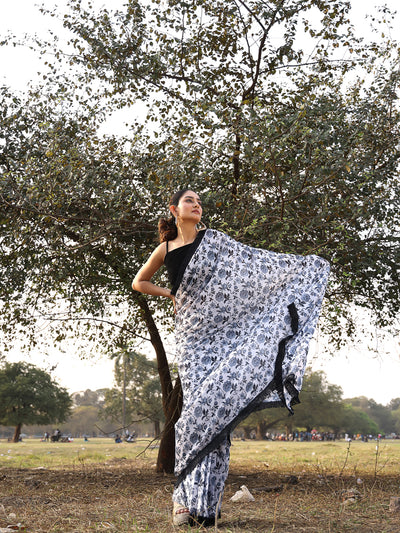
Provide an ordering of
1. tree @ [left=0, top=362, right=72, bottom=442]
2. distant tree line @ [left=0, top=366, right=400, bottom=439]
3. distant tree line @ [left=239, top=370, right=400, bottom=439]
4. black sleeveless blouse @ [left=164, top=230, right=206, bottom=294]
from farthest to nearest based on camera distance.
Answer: distant tree line @ [left=239, top=370, right=400, bottom=439], tree @ [left=0, top=362, right=72, bottom=442], distant tree line @ [left=0, top=366, right=400, bottom=439], black sleeveless blouse @ [left=164, top=230, right=206, bottom=294]

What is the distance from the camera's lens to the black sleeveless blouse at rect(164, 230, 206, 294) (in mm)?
4902

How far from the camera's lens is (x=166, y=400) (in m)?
10.8

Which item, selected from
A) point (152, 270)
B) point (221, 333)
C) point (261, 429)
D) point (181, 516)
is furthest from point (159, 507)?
point (261, 429)

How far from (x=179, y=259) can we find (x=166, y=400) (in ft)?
21.2

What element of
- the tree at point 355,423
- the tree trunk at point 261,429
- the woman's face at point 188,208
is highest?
the woman's face at point 188,208

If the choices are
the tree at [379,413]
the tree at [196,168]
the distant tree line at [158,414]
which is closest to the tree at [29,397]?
the distant tree line at [158,414]

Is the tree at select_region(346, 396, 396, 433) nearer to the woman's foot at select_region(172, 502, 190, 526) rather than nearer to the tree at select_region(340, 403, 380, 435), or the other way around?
the tree at select_region(340, 403, 380, 435)

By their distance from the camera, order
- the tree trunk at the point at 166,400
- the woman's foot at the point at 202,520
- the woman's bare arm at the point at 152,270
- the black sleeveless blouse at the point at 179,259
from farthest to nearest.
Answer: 1. the tree trunk at the point at 166,400
2. the woman's bare arm at the point at 152,270
3. the black sleeveless blouse at the point at 179,259
4. the woman's foot at the point at 202,520

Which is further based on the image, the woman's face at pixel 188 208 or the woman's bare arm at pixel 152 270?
the woman's bare arm at pixel 152 270

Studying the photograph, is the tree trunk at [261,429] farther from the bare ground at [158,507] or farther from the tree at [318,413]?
the bare ground at [158,507]

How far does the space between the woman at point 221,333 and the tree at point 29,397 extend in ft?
146

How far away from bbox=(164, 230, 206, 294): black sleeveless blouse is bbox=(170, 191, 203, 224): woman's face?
176 millimetres

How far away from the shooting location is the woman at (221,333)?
4.38 m

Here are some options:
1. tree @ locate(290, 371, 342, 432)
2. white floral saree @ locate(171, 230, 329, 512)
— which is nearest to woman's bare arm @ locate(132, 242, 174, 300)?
white floral saree @ locate(171, 230, 329, 512)
